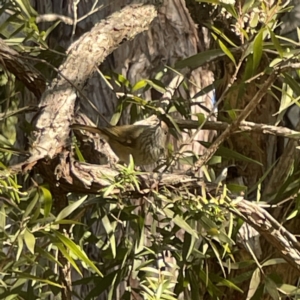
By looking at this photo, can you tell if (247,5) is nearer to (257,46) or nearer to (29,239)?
(257,46)

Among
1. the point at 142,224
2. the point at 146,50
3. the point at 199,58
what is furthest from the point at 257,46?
the point at 146,50

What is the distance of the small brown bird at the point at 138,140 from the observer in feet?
3.99

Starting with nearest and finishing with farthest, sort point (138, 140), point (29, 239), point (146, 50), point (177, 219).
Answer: point (29, 239)
point (177, 219)
point (138, 140)
point (146, 50)

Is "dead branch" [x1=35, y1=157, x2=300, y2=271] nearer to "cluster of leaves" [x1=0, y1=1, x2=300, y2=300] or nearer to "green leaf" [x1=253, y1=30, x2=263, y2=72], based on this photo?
"cluster of leaves" [x1=0, y1=1, x2=300, y2=300]

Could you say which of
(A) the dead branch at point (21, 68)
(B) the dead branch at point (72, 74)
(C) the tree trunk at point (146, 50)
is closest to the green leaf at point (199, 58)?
(B) the dead branch at point (72, 74)

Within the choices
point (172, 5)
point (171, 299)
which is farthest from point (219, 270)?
point (172, 5)

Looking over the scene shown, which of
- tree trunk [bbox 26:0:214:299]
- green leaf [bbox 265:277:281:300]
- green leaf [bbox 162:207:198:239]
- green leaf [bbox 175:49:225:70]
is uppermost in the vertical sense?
green leaf [bbox 175:49:225:70]

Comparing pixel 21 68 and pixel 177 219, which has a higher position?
pixel 21 68

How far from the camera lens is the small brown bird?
1.22 m

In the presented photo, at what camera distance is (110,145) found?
1.30 m

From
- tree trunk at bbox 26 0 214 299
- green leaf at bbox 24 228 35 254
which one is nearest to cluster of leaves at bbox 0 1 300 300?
green leaf at bbox 24 228 35 254

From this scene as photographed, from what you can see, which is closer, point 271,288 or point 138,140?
point 271,288

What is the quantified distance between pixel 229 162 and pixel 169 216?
0.57 metres

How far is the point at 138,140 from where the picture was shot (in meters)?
1.29
